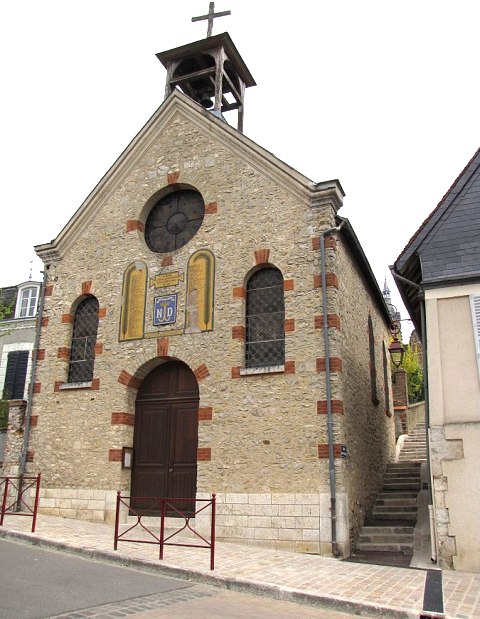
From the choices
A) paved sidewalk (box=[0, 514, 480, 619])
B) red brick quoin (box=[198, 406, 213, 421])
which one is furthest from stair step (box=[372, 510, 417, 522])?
red brick quoin (box=[198, 406, 213, 421])

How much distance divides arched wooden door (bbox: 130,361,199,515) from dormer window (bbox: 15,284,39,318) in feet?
31.8

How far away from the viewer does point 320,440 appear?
9469mm

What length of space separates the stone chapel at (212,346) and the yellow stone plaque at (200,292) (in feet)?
0.10

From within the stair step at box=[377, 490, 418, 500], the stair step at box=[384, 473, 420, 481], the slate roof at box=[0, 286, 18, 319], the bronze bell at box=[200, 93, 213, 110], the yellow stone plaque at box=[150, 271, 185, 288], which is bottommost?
the stair step at box=[377, 490, 418, 500]

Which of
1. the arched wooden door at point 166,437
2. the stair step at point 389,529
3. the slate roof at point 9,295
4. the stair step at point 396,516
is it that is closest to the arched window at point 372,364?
the stair step at point 396,516

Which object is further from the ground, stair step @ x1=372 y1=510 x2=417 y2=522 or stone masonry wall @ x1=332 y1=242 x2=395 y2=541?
stone masonry wall @ x1=332 y1=242 x2=395 y2=541

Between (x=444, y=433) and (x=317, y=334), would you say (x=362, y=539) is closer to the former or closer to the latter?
(x=444, y=433)

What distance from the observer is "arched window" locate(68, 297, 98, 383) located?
1257cm

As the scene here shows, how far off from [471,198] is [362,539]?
621 cm

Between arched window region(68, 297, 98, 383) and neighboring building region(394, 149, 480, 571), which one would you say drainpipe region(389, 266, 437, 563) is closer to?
neighboring building region(394, 149, 480, 571)

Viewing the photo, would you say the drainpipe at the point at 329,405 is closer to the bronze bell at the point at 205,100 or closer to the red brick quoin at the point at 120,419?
the red brick quoin at the point at 120,419

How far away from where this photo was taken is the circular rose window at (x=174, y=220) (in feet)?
40.6

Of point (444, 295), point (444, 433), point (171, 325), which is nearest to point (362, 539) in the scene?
point (444, 433)

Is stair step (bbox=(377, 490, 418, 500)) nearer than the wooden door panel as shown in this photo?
No
